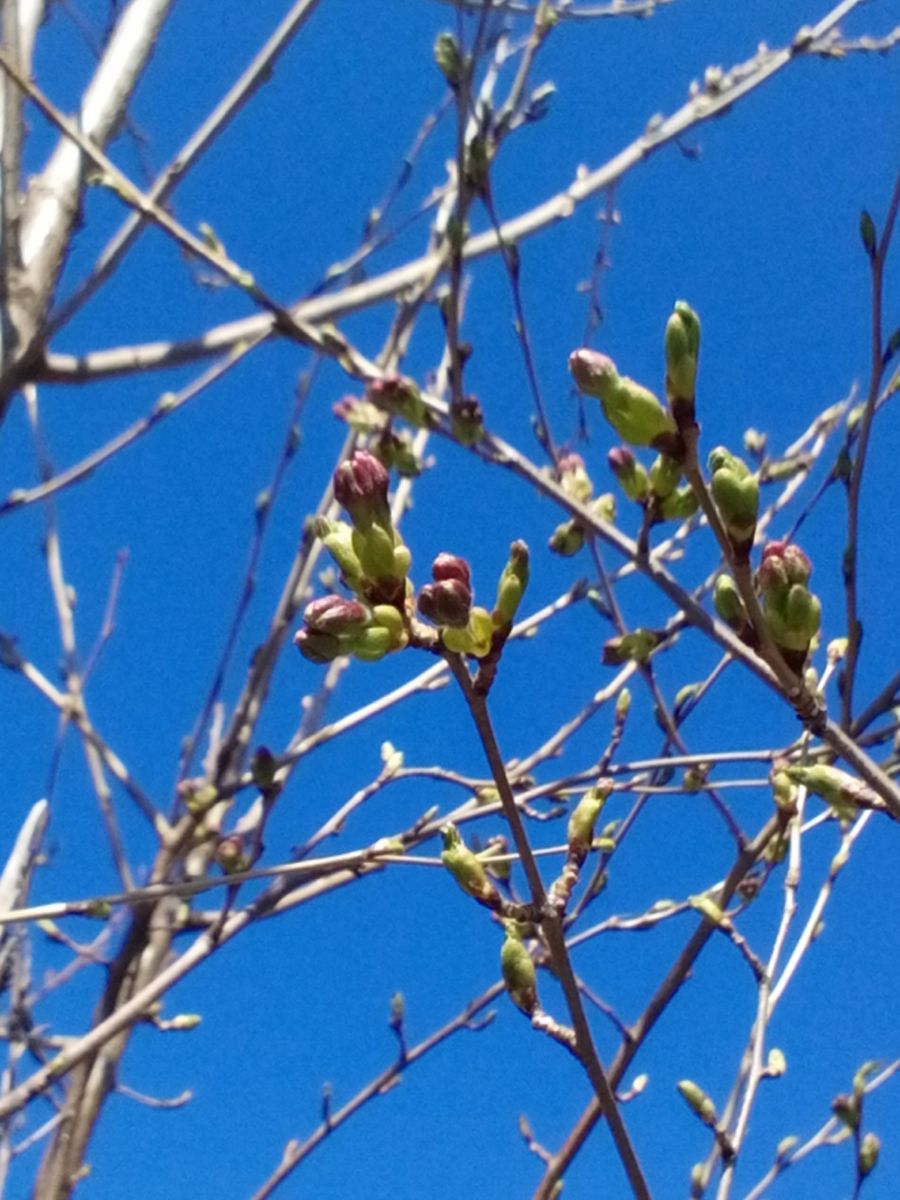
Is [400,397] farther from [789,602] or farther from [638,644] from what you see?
[789,602]

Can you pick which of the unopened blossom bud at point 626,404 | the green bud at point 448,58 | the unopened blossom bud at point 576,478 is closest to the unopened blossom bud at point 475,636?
the unopened blossom bud at point 626,404

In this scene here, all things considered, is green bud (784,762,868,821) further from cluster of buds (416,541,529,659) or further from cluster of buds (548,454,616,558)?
cluster of buds (548,454,616,558)

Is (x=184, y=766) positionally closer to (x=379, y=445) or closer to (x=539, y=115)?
(x=379, y=445)

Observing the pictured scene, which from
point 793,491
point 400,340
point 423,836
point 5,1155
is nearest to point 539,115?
point 400,340

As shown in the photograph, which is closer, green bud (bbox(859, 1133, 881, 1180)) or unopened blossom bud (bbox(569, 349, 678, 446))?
unopened blossom bud (bbox(569, 349, 678, 446))

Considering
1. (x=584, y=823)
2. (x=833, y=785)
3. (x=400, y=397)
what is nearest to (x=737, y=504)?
(x=833, y=785)

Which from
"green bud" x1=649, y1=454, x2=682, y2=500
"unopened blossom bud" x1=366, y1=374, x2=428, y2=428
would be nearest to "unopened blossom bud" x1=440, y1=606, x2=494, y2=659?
"green bud" x1=649, y1=454, x2=682, y2=500

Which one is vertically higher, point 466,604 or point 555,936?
point 466,604
